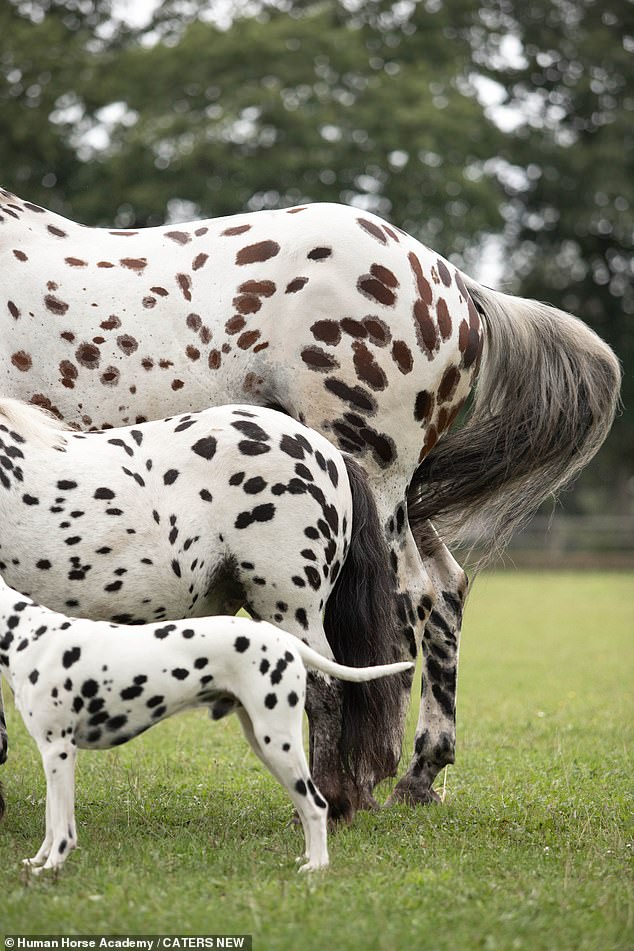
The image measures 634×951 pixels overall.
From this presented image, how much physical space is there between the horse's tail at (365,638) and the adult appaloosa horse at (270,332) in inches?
15.9

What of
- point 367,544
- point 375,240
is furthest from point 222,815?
point 375,240

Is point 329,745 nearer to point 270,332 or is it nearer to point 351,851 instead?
point 351,851

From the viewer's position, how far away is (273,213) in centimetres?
574

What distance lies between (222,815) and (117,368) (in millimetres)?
2085

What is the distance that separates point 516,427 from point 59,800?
3.27 meters

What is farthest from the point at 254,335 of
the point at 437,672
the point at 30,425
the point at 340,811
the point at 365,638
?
the point at 340,811

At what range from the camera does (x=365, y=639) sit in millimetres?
4840

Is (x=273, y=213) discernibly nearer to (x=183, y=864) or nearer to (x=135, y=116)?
(x=183, y=864)

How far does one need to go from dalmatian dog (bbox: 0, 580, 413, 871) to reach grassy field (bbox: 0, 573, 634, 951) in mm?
284

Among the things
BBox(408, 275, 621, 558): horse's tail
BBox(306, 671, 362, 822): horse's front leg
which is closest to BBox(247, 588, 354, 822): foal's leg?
BBox(306, 671, 362, 822): horse's front leg

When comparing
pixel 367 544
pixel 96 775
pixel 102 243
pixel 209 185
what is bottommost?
pixel 209 185

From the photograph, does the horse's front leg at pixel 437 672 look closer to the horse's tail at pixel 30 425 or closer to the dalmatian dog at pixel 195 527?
the dalmatian dog at pixel 195 527

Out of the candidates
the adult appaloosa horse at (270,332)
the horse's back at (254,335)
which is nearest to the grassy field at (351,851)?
the adult appaloosa horse at (270,332)

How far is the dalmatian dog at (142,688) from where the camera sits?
12.7 feet
